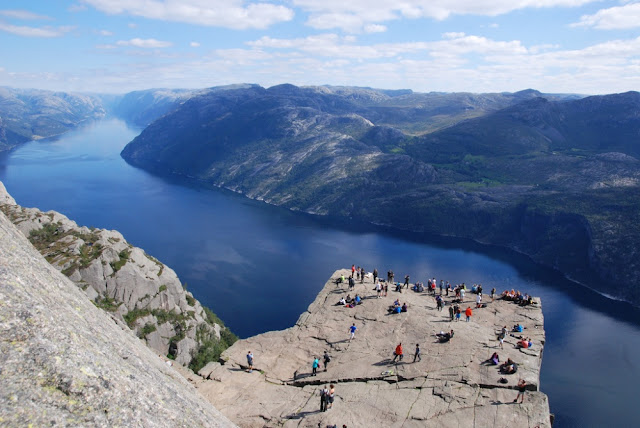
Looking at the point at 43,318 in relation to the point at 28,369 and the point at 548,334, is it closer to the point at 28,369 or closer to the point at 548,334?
the point at 28,369

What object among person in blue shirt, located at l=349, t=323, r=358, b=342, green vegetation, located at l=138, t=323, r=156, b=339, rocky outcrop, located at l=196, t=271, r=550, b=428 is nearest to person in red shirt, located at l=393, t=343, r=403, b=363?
rocky outcrop, located at l=196, t=271, r=550, b=428

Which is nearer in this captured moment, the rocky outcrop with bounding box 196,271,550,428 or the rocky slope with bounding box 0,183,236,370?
the rocky outcrop with bounding box 196,271,550,428

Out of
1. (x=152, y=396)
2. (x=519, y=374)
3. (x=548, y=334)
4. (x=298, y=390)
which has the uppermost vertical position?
(x=152, y=396)

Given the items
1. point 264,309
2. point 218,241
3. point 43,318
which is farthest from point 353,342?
point 218,241

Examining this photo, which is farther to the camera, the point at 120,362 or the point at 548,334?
the point at 548,334

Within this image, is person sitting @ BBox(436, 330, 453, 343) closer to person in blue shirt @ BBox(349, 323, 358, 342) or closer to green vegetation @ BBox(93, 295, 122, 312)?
person in blue shirt @ BBox(349, 323, 358, 342)

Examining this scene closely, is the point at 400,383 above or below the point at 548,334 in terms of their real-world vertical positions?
above

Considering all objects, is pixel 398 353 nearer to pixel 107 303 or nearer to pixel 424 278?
pixel 107 303
